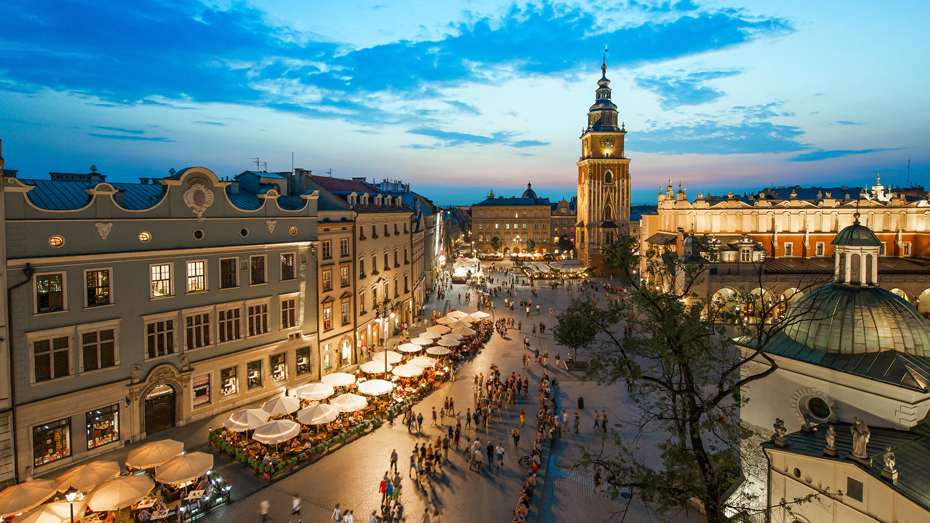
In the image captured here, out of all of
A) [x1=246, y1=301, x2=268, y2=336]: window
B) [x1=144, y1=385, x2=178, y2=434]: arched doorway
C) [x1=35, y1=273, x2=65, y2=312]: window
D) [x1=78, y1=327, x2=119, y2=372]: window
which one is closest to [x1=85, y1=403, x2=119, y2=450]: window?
[x1=144, y1=385, x2=178, y2=434]: arched doorway

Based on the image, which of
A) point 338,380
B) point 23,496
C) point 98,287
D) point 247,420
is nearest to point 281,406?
point 247,420

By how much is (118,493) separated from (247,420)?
226 inches

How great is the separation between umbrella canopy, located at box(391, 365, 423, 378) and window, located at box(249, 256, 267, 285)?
8906mm

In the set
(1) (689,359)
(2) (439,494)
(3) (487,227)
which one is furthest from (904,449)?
(3) (487,227)

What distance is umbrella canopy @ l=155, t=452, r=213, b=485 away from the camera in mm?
16609

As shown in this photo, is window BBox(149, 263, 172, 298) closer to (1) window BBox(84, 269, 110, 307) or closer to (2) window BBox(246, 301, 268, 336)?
(1) window BBox(84, 269, 110, 307)

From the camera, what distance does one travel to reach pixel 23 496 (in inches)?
586

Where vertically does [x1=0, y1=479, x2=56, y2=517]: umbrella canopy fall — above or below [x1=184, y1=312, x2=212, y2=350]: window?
below

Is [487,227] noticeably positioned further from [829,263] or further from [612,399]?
[612,399]

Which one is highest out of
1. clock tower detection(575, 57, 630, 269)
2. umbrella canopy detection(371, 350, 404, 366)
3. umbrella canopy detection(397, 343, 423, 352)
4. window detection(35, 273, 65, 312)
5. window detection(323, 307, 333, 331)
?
clock tower detection(575, 57, 630, 269)

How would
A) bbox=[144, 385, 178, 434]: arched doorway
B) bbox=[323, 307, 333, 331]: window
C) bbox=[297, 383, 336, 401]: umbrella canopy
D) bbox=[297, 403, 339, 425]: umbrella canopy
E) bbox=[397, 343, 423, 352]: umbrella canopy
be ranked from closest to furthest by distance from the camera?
bbox=[297, 403, 339, 425]: umbrella canopy
bbox=[144, 385, 178, 434]: arched doorway
bbox=[297, 383, 336, 401]: umbrella canopy
bbox=[323, 307, 333, 331]: window
bbox=[397, 343, 423, 352]: umbrella canopy

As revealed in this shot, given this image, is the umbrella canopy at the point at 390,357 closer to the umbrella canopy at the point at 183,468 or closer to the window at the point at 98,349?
the umbrella canopy at the point at 183,468

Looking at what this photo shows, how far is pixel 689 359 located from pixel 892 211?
60301mm

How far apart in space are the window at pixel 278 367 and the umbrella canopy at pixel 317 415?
20.6 ft
